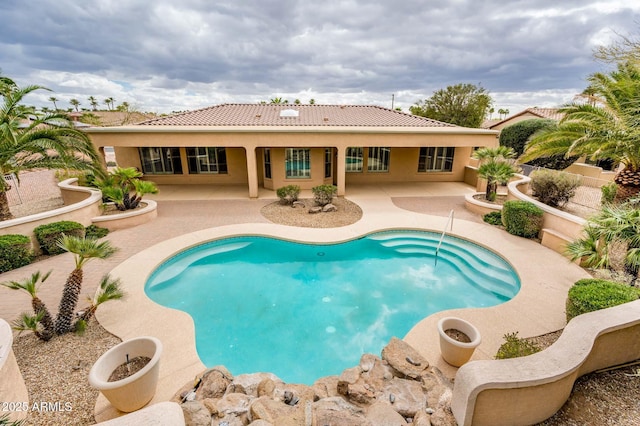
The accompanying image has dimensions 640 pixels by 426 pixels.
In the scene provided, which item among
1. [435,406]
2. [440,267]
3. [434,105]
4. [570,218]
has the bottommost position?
[440,267]

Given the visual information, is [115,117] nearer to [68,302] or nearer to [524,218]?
[68,302]

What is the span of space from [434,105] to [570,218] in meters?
34.5

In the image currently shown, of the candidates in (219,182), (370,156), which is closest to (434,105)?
(370,156)

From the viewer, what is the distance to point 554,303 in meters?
6.87

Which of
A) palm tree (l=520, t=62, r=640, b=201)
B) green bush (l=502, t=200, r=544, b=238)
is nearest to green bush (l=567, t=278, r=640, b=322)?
palm tree (l=520, t=62, r=640, b=201)

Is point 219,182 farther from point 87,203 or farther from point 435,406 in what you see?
point 435,406

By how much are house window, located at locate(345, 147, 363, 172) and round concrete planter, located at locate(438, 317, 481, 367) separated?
13989 mm

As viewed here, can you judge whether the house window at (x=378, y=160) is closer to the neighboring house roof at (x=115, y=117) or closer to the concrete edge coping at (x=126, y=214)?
the concrete edge coping at (x=126, y=214)

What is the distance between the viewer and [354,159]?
60.5ft

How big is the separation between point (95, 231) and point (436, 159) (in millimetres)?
18262

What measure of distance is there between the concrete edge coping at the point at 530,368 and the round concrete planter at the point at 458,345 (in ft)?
4.08

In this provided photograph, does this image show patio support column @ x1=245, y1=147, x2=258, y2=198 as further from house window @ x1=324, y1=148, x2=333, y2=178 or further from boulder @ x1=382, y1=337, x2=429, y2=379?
boulder @ x1=382, y1=337, x2=429, y2=379

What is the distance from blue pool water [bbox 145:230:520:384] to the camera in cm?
623

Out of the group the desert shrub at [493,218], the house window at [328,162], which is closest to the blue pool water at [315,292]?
the desert shrub at [493,218]
